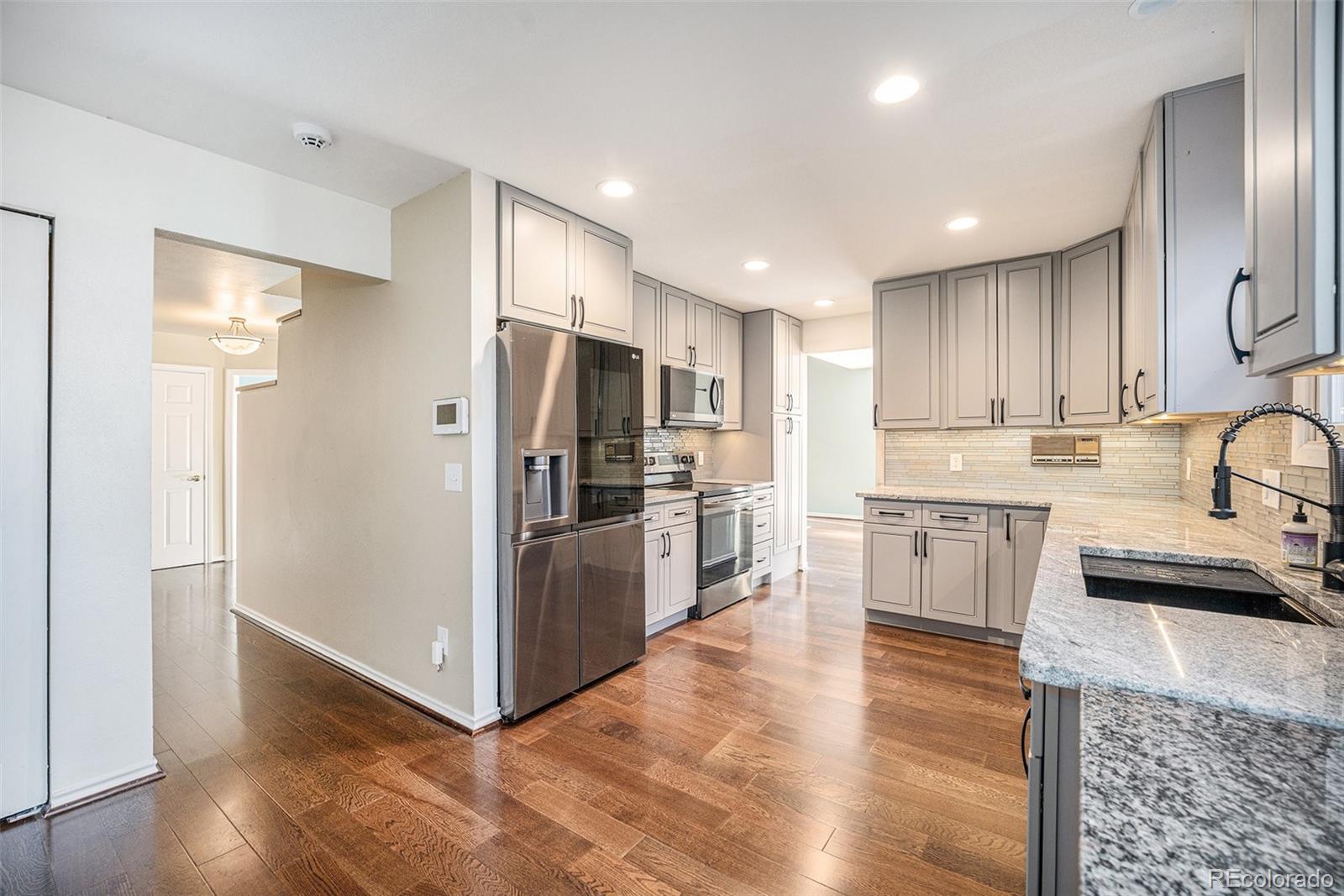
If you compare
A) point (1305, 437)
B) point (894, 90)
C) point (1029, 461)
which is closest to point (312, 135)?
point (894, 90)

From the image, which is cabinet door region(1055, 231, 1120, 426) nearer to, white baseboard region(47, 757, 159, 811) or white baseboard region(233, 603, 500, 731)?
white baseboard region(233, 603, 500, 731)

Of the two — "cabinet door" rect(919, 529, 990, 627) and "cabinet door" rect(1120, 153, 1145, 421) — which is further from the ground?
"cabinet door" rect(1120, 153, 1145, 421)

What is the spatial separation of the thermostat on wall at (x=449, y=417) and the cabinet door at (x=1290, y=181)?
98.0 inches

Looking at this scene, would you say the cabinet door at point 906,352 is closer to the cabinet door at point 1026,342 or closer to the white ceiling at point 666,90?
the cabinet door at point 1026,342

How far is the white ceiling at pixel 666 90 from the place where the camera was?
1662 mm

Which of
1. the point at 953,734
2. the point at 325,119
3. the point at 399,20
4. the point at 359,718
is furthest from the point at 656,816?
the point at 325,119

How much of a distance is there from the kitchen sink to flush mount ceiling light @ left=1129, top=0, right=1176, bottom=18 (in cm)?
158

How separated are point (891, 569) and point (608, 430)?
218cm

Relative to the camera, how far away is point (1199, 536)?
222 centimetres

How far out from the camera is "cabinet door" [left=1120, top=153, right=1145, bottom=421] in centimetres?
245

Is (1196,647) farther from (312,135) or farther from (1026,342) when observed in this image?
(1026,342)

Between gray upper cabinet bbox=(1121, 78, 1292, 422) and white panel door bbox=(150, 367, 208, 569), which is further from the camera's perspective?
white panel door bbox=(150, 367, 208, 569)

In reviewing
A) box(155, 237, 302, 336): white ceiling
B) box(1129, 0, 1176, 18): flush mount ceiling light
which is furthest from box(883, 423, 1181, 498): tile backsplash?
box(155, 237, 302, 336): white ceiling

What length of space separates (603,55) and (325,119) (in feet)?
3.65
